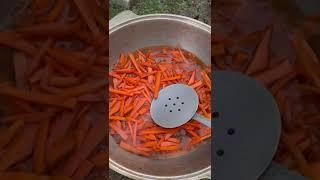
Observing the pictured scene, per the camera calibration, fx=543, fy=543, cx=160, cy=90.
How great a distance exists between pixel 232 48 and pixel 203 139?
0.19 m

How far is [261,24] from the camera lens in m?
1.06

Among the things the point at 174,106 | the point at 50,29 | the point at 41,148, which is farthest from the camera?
the point at 174,106

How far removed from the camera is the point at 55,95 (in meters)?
0.95

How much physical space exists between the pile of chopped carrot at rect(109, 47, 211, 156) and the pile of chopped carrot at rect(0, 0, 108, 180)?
0.12 meters

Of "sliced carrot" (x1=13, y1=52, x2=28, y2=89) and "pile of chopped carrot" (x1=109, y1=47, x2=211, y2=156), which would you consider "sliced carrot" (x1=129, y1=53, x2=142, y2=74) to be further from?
"sliced carrot" (x1=13, y1=52, x2=28, y2=89)

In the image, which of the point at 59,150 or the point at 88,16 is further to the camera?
the point at 88,16

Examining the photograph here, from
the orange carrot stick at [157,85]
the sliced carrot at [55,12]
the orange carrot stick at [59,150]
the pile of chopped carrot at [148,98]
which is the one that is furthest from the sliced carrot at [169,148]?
the sliced carrot at [55,12]

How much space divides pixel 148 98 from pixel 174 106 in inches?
2.3

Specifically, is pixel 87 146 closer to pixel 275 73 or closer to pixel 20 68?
pixel 20 68

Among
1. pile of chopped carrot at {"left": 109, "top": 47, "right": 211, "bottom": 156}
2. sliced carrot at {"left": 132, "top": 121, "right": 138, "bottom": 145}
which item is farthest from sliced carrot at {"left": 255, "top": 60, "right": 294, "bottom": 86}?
sliced carrot at {"left": 132, "top": 121, "right": 138, "bottom": 145}

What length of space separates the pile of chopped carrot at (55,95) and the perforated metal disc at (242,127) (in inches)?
8.0

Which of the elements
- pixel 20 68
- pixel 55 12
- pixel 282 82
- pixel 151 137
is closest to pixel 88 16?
pixel 55 12

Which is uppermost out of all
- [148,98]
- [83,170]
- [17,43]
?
[17,43]

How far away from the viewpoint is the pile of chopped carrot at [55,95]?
90 centimetres
